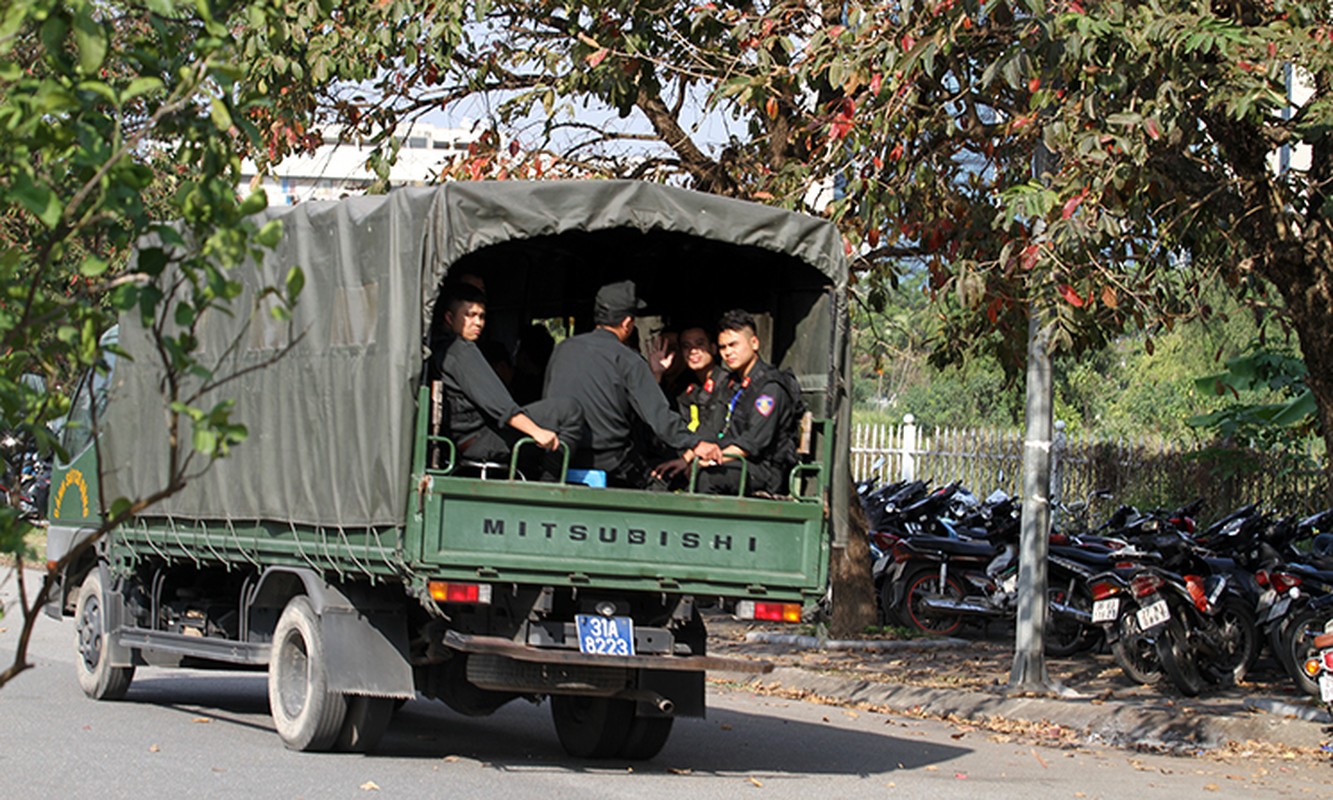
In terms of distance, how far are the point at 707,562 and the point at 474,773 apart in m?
1.54

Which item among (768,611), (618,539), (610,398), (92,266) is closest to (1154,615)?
(768,611)

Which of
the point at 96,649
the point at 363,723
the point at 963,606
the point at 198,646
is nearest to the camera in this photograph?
the point at 363,723

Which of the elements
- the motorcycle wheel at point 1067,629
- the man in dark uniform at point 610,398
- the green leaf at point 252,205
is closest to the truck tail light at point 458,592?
the man in dark uniform at point 610,398

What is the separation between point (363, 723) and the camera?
28.2ft

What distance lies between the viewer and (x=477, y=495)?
26.2ft

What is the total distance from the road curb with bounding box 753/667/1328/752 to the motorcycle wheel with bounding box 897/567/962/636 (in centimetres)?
353

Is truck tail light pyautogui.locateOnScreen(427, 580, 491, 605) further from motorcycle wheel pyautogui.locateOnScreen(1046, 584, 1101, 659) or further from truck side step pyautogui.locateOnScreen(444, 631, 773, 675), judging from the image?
motorcycle wheel pyautogui.locateOnScreen(1046, 584, 1101, 659)

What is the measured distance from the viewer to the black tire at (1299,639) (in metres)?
12.4

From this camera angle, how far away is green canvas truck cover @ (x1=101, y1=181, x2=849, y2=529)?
26.7 ft

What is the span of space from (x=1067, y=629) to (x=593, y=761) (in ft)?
22.7

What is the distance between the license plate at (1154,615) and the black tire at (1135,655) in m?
0.19

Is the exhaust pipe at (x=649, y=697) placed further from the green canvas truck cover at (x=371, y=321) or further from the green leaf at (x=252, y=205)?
the green leaf at (x=252, y=205)

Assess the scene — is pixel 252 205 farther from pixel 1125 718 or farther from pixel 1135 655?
pixel 1135 655

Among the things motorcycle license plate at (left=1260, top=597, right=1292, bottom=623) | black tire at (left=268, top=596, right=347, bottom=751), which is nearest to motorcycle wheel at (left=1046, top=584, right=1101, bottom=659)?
motorcycle license plate at (left=1260, top=597, right=1292, bottom=623)
